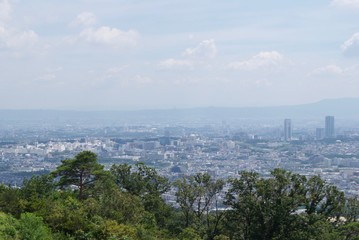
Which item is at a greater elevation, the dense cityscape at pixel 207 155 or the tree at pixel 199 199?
the tree at pixel 199 199

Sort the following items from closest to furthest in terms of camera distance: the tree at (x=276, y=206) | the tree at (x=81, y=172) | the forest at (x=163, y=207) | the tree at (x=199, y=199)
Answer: the forest at (x=163, y=207), the tree at (x=276, y=206), the tree at (x=81, y=172), the tree at (x=199, y=199)

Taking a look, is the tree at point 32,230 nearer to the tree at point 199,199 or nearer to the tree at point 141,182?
the tree at point 199,199

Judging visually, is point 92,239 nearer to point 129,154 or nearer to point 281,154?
point 129,154

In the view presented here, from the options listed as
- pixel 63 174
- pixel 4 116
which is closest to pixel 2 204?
pixel 63 174

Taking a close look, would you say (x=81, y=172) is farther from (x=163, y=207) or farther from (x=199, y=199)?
(x=199, y=199)

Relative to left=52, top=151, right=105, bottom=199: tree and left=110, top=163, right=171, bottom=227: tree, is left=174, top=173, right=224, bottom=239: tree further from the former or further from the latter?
left=52, top=151, right=105, bottom=199: tree

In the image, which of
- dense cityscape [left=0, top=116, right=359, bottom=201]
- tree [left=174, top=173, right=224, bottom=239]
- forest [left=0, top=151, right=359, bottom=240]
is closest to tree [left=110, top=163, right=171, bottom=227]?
forest [left=0, top=151, right=359, bottom=240]

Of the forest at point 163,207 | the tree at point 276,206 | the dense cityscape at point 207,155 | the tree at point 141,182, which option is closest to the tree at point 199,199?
the forest at point 163,207
